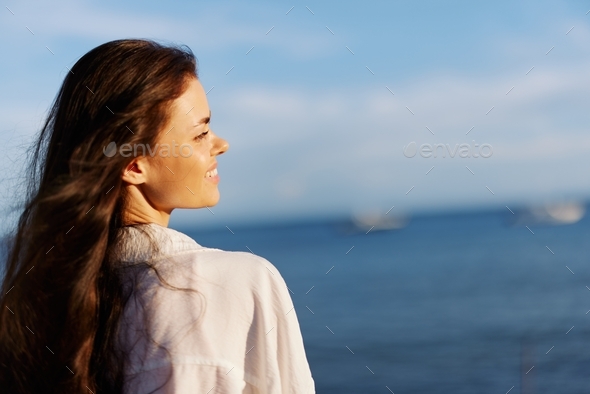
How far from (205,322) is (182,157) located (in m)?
0.34

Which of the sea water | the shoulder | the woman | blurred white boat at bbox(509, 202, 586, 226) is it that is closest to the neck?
the woman

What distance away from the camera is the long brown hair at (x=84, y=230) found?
1.27 metres

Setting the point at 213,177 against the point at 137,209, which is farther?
the point at 213,177

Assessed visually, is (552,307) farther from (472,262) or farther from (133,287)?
(133,287)

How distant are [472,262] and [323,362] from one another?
50.1 feet

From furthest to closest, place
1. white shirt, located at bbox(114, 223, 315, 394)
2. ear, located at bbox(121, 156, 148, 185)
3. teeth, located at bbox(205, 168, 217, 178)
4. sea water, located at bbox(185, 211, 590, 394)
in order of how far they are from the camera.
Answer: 1. sea water, located at bbox(185, 211, 590, 394)
2. teeth, located at bbox(205, 168, 217, 178)
3. ear, located at bbox(121, 156, 148, 185)
4. white shirt, located at bbox(114, 223, 315, 394)

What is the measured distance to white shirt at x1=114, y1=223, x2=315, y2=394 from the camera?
3.94 ft

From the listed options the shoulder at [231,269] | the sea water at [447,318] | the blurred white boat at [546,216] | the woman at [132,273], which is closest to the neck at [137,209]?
the woman at [132,273]

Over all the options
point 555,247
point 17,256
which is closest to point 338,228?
point 555,247

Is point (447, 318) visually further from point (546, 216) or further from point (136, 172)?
point (546, 216)

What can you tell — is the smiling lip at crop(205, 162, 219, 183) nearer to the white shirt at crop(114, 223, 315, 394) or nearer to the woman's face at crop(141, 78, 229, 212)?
the woman's face at crop(141, 78, 229, 212)

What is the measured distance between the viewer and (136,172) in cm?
134

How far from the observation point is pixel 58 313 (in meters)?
1.30

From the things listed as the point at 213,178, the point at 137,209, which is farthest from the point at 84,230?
the point at 213,178
